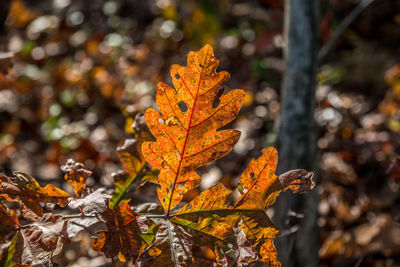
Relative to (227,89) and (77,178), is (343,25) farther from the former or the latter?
(77,178)

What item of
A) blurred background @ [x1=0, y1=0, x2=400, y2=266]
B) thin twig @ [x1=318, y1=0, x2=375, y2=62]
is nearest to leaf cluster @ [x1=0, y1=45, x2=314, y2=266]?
blurred background @ [x1=0, y1=0, x2=400, y2=266]

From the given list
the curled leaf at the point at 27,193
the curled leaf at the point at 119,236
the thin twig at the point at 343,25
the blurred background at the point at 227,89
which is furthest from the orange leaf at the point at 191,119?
the thin twig at the point at 343,25

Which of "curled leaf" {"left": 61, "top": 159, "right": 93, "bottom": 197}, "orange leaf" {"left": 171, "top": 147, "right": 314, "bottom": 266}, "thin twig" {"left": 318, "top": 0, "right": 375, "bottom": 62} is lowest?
"thin twig" {"left": 318, "top": 0, "right": 375, "bottom": 62}

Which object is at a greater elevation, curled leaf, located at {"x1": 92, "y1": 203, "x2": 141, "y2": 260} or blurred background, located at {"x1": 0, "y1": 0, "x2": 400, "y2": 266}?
curled leaf, located at {"x1": 92, "y1": 203, "x2": 141, "y2": 260}

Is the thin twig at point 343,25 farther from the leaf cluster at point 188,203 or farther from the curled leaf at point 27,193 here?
the curled leaf at point 27,193

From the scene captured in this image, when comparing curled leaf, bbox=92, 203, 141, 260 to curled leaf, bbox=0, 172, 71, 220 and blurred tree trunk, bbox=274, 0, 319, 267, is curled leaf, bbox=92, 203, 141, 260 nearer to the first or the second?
curled leaf, bbox=0, 172, 71, 220

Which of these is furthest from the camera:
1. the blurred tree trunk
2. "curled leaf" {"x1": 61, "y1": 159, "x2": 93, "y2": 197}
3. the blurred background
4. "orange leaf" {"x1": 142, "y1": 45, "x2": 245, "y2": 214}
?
the blurred background

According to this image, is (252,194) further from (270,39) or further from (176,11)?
(176,11)
